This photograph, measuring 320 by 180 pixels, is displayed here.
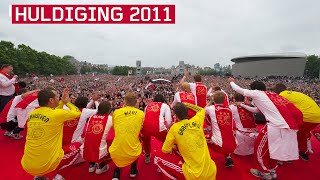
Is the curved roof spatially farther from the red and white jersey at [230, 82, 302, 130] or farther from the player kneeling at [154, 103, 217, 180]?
A: the player kneeling at [154, 103, 217, 180]

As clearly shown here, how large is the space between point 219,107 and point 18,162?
4074mm

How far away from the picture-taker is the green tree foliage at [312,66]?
7838 cm

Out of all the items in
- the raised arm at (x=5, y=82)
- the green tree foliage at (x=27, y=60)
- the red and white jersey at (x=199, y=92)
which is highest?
the green tree foliage at (x=27, y=60)

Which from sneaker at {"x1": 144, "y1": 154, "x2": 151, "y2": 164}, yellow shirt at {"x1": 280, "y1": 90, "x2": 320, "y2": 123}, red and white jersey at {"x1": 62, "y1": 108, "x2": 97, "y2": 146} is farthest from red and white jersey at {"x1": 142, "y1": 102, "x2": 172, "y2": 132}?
yellow shirt at {"x1": 280, "y1": 90, "x2": 320, "y2": 123}

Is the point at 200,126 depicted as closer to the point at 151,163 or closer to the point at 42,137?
the point at 151,163

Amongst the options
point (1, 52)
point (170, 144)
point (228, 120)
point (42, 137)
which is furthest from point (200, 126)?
point (1, 52)

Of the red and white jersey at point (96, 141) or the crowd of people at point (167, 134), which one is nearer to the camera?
the crowd of people at point (167, 134)

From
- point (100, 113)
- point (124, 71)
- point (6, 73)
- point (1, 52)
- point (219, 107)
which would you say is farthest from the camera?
point (124, 71)

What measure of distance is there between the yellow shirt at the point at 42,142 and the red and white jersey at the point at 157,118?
146cm

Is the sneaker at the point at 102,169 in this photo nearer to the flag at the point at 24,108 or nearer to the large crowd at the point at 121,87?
the flag at the point at 24,108

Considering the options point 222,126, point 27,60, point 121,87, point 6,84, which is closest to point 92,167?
point 222,126

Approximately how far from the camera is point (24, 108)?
5277 mm

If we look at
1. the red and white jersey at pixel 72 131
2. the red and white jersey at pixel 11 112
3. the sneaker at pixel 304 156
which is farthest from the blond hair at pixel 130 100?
the sneaker at pixel 304 156

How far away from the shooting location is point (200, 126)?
322 cm
